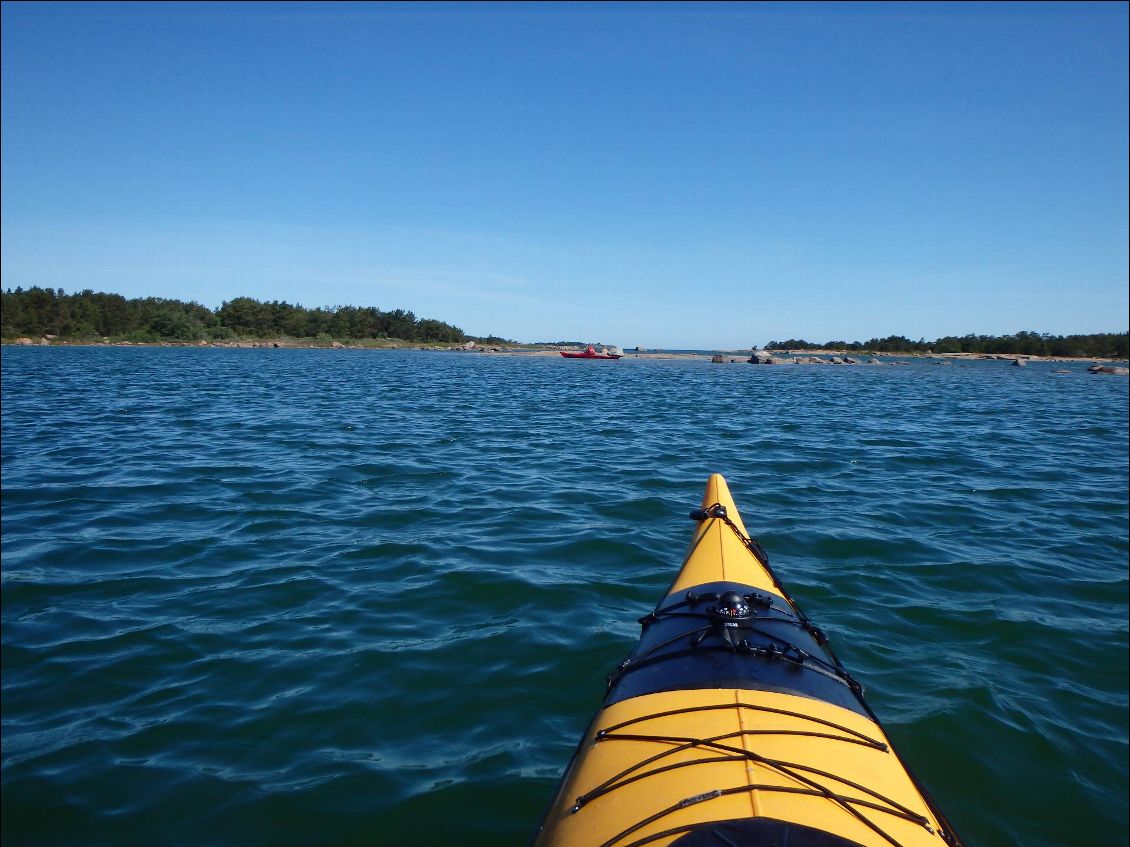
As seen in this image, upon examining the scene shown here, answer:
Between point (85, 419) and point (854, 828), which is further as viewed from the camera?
point (85, 419)

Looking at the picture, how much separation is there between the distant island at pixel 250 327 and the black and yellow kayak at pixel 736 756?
96.0m

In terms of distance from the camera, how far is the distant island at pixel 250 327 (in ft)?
257

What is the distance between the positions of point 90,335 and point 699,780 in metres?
99.7

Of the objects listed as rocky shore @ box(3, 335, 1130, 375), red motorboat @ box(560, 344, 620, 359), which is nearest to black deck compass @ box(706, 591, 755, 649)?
rocky shore @ box(3, 335, 1130, 375)

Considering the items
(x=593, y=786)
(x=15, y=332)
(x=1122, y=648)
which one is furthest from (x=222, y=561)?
(x=15, y=332)

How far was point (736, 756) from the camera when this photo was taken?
3096 mm

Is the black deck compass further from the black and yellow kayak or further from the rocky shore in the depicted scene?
the rocky shore

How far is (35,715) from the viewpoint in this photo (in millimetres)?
4688

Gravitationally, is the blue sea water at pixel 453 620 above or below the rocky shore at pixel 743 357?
below

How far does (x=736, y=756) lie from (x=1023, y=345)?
12265cm

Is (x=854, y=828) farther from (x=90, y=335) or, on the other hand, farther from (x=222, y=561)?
(x=90, y=335)

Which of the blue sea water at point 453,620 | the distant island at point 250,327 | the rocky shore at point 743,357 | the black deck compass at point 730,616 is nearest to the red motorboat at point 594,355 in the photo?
the rocky shore at point 743,357

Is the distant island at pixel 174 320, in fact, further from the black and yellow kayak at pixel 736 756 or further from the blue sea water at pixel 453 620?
the black and yellow kayak at pixel 736 756

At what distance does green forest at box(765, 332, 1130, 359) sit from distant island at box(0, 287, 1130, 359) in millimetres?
130
